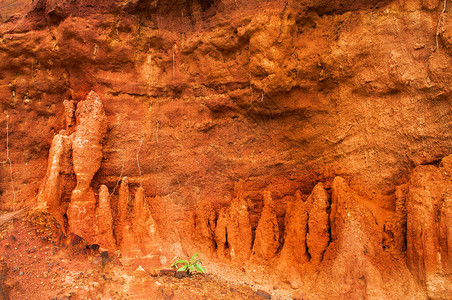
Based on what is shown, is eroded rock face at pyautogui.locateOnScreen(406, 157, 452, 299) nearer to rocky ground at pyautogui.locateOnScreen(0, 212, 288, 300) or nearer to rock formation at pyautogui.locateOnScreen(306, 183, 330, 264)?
rock formation at pyautogui.locateOnScreen(306, 183, 330, 264)

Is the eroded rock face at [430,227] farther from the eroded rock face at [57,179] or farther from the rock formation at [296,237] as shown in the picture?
the eroded rock face at [57,179]

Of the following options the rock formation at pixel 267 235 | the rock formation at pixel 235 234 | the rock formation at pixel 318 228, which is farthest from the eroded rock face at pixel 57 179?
the rock formation at pixel 318 228

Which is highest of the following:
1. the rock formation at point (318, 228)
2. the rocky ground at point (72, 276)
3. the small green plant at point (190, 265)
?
the rock formation at point (318, 228)

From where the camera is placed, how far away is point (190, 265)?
6.62 m

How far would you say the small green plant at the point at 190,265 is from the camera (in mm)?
6586


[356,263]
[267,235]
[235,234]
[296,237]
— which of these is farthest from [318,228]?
[235,234]

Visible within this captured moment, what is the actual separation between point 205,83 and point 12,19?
4196 mm

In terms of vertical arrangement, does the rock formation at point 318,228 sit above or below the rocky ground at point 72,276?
above

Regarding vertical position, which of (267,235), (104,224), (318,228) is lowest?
(267,235)

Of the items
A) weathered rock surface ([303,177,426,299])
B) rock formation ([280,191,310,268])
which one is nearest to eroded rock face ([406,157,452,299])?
weathered rock surface ([303,177,426,299])

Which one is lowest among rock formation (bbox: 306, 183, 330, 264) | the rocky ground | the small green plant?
the small green plant

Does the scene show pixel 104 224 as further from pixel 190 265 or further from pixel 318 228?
pixel 318 228

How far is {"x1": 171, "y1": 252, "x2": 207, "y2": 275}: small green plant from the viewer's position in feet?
21.6

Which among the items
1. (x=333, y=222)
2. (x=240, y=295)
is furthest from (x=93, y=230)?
(x=333, y=222)
